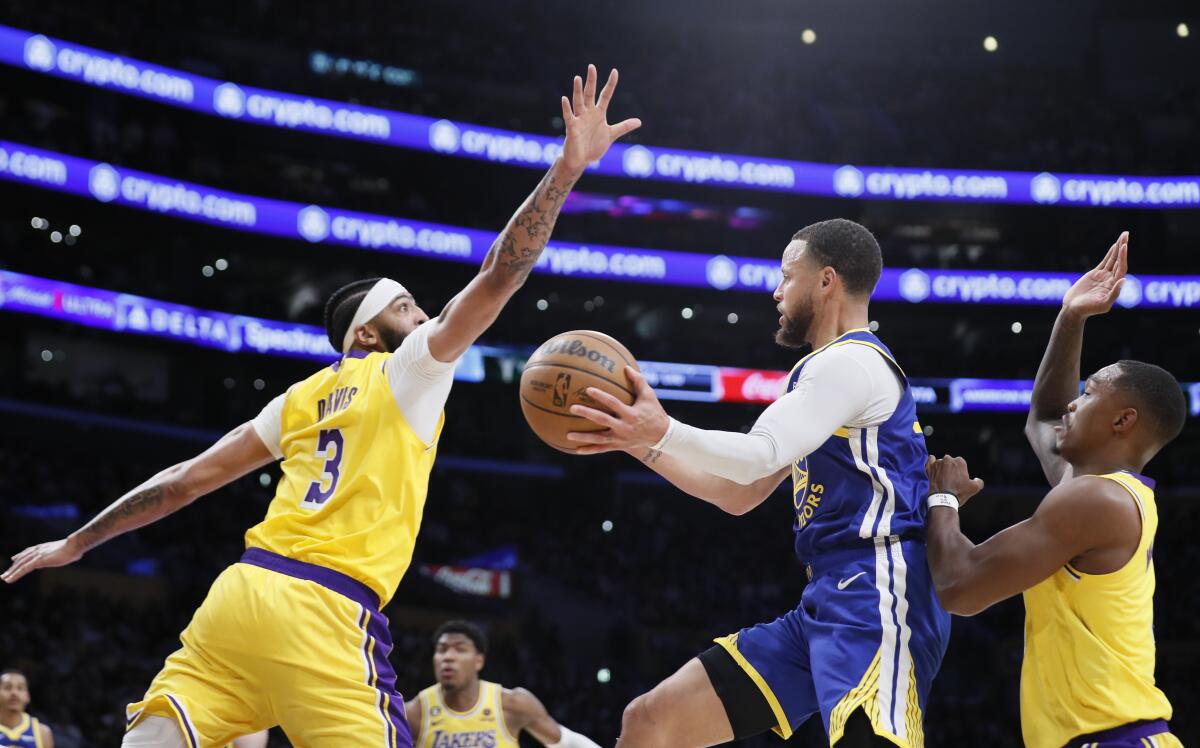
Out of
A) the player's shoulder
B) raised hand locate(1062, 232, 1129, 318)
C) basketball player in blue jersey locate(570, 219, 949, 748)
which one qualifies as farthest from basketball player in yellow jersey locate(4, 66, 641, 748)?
raised hand locate(1062, 232, 1129, 318)

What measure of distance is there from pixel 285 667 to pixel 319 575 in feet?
0.96

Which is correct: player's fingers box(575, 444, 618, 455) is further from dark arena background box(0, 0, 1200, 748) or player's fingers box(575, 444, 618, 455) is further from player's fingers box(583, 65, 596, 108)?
dark arena background box(0, 0, 1200, 748)

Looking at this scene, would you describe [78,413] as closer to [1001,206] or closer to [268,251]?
[268,251]

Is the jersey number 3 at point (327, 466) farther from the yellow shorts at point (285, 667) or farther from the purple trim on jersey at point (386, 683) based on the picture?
the purple trim on jersey at point (386, 683)

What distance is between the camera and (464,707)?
784 centimetres

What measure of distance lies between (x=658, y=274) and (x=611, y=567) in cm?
572

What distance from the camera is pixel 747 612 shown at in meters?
22.0

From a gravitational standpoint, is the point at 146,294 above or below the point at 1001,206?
below

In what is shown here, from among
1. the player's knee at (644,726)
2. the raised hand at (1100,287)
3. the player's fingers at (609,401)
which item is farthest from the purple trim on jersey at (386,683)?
the raised hand at (1100,287)

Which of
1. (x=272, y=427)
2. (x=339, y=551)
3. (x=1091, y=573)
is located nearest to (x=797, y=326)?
(x=1091, y=573)

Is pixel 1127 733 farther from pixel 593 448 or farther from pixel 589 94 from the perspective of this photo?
pixel 589 94

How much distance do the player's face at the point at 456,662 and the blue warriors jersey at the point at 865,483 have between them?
4362 mm

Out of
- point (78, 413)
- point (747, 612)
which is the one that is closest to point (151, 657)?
point (78, 413)

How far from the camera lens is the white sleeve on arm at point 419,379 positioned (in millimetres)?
3797
